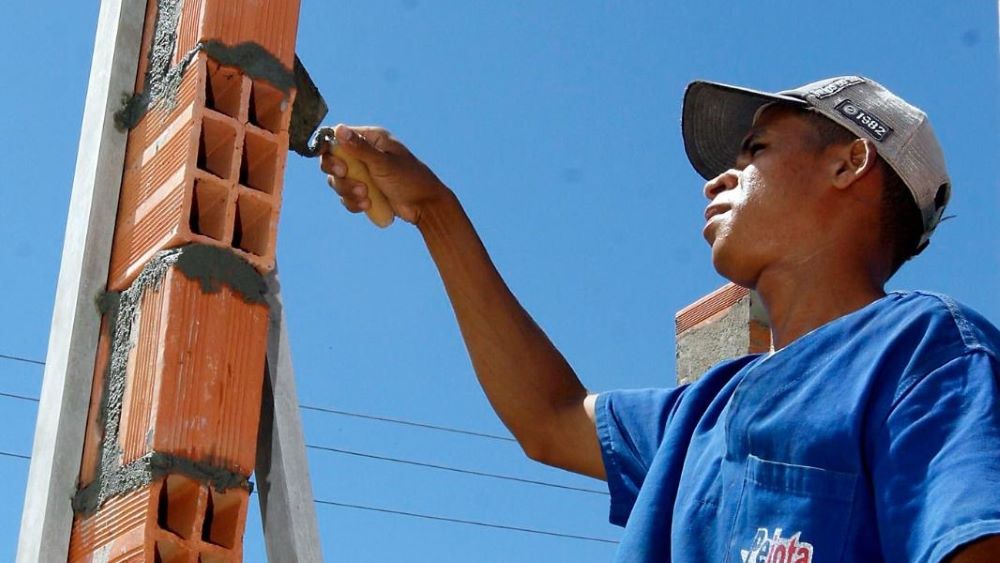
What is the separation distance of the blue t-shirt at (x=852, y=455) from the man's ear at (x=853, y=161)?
30 centimetres

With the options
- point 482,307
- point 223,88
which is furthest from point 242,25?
point 482,307

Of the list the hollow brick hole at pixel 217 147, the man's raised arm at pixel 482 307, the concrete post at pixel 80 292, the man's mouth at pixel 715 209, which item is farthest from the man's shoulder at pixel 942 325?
the concrete post at pixel 80 292

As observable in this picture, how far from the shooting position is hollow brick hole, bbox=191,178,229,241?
289 centimetres

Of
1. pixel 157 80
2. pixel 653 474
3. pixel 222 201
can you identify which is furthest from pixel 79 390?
pixel 653 474

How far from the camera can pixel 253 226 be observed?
298cm

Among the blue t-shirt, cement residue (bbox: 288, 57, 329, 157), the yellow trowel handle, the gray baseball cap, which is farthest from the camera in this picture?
cement residue (bbox: 288, 57, 329, 157)

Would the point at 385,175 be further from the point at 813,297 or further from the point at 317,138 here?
the point at 813,297

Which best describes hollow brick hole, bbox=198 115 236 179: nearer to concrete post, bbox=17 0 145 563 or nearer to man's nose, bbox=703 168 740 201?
concrete post, bbox=17 0 145 563

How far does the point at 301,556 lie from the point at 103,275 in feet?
2.58

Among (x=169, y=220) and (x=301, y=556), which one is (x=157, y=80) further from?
(x=301, y=556)

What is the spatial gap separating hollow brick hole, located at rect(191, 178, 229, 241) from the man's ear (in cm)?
129

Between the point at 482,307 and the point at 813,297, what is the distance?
2.28ft

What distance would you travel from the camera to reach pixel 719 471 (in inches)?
74.2

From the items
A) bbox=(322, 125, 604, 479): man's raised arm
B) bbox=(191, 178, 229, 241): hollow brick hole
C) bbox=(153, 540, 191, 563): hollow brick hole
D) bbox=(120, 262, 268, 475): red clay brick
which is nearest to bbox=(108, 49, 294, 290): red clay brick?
bbox=(191, 178, 229, 241): hollow brick hole
